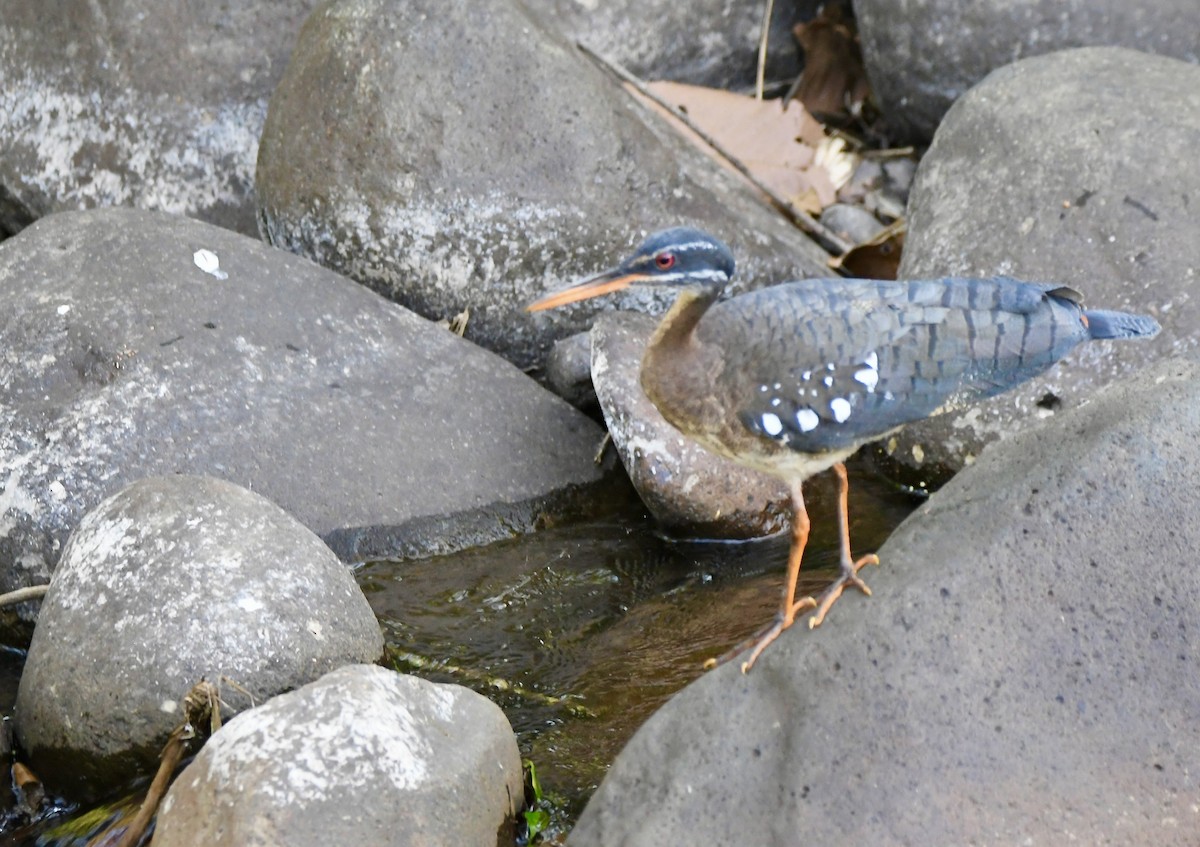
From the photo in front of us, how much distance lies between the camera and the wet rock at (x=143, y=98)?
6.39 meters

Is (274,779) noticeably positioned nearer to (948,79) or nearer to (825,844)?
(825,844)

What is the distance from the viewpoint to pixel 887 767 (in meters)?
3.06

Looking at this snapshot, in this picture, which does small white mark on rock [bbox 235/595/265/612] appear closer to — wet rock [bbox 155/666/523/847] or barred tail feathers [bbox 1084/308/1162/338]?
wet rock [bbox 155/666/523/847]

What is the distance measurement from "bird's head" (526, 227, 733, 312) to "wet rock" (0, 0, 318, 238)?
10.3 feet

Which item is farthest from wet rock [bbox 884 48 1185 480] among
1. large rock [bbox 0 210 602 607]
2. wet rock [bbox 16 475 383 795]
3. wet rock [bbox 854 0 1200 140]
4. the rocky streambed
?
wet rock [bbox 16 475 383 795]

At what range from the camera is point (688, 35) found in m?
7.45

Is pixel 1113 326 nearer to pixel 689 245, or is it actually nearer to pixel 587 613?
pixel 689 245

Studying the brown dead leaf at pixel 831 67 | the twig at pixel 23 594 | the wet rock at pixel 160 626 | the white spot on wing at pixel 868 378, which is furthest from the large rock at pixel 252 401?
the brown dead leaf at pixel 831 67

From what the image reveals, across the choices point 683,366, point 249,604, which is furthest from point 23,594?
→ point 683,366

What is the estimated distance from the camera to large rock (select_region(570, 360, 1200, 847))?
3010 millimetres

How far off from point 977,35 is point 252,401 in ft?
12.8

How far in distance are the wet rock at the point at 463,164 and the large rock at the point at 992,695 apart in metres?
2.68

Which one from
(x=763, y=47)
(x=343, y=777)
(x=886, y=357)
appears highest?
(x=886, y=357)

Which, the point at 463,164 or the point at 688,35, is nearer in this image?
the point at 463,164
